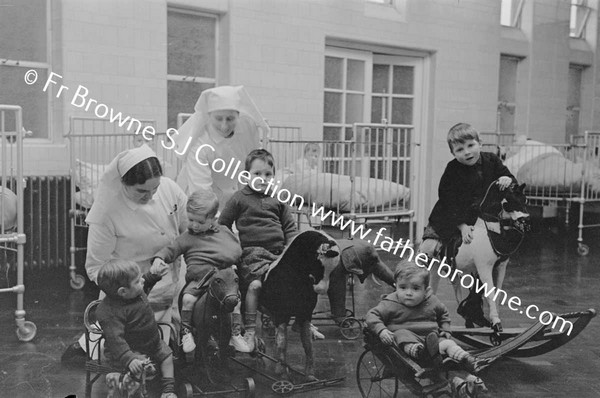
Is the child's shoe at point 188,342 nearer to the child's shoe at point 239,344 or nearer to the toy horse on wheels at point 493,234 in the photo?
the child's shoe at point 239,344

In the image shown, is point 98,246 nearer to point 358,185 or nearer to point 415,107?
point 358,185

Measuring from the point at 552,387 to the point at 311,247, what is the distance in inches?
55.8

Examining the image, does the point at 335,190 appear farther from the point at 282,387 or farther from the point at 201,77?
the point at 282,387

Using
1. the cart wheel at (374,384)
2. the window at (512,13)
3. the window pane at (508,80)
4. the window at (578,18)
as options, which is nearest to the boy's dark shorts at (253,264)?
the cart wheel at (374,384)

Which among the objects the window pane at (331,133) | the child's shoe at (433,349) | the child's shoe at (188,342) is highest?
the window pane at (331,133)

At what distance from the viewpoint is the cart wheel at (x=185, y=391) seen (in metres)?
3.07

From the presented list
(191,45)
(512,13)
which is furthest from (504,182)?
(512,13)

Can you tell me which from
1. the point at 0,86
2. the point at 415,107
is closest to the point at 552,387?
the point at 0,86

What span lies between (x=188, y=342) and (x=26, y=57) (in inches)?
152

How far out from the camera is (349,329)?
4559mm

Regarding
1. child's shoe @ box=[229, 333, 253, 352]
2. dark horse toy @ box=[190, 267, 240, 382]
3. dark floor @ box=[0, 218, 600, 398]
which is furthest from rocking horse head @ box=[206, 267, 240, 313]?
dark floor @ box=[0, 218, 600, 398]

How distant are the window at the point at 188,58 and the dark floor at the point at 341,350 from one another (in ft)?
6.37

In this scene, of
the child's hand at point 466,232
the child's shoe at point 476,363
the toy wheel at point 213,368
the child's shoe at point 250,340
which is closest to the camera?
the child's shoe at point 476,363

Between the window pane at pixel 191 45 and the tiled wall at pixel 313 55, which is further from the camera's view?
Answer: the window pane at pixel 191 45
